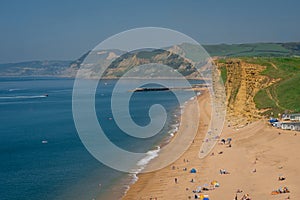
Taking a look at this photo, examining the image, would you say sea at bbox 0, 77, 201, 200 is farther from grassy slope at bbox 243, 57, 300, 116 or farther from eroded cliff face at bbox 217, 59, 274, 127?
grassy slope at bbox 243, 57, 300, 116

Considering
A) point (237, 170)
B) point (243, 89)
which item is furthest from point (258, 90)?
point (237, 170)

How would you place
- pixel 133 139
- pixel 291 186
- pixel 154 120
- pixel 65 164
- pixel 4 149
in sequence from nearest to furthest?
pixel 291 186 < pixel 65 164 < pixel 4 149 < pixel 133 139 < pixel 154 120

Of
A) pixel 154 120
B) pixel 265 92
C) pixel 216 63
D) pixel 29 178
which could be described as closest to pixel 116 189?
pixel 29 178

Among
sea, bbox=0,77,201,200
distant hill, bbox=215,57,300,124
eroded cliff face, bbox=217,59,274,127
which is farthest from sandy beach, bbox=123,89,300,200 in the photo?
eroded cliff face, bbox=217,59,274,127

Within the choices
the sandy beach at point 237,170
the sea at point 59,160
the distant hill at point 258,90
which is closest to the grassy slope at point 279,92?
the distant hill at point 258,90

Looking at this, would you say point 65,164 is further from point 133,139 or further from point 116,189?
point 133,139

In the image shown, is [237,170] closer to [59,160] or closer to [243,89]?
[59,160]
